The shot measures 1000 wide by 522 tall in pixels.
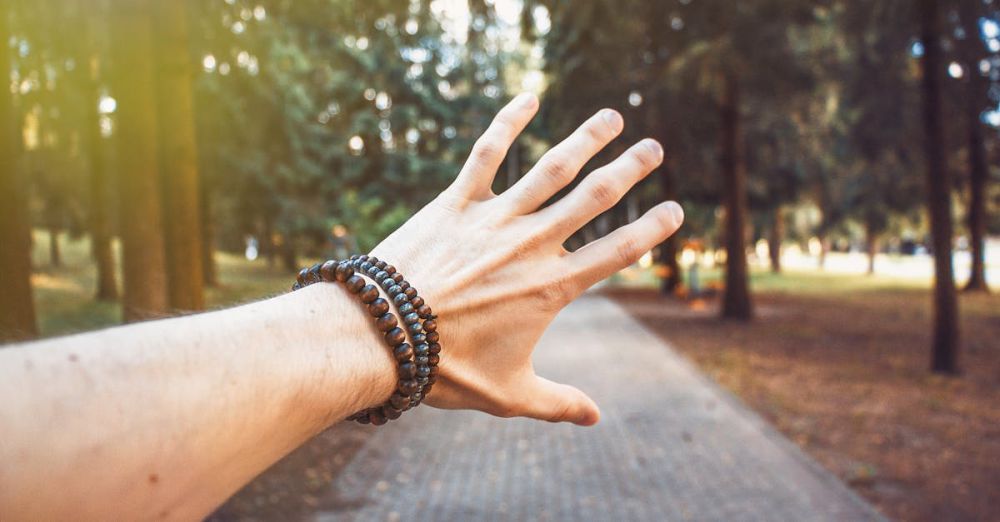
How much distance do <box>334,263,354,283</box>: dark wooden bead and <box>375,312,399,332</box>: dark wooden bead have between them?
100mm

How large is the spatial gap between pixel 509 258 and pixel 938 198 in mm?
11064

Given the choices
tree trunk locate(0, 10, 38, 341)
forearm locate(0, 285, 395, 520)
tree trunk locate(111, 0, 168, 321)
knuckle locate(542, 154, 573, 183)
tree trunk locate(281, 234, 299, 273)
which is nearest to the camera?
forearm locate(0, 285, 395, 520)

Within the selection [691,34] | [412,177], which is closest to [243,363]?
[691,34]

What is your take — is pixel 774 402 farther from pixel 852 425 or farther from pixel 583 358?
pixel 583 358

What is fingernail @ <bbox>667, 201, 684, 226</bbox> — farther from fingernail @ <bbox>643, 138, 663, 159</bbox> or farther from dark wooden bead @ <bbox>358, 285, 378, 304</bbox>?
dark wooden bead @ <bbox>358, 285, 378, 304</bbox>

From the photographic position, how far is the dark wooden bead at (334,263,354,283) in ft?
4.58

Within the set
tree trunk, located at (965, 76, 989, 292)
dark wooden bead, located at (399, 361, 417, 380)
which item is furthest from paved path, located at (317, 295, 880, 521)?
tree trunk, located at (965, 76, 989, 292)

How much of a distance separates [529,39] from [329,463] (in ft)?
14.1

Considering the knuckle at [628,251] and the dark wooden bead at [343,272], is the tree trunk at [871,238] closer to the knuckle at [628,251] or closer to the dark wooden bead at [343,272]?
the knuckle at [628,251]

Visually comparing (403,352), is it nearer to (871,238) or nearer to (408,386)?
(408,386)

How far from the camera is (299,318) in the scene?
50.4 inches

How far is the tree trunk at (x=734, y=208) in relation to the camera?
58.5ft

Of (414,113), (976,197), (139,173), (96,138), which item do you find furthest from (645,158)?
(976,197)

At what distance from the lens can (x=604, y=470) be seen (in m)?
6.68
